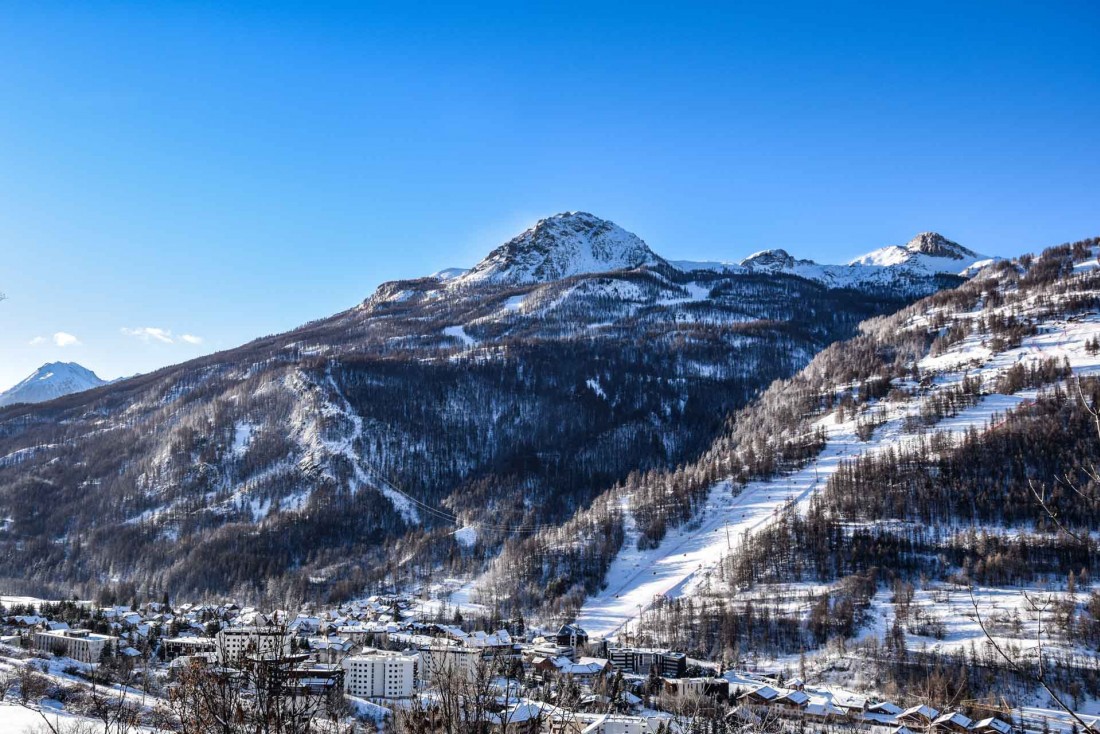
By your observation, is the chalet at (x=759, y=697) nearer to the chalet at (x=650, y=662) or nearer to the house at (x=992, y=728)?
the chalet at (x=650, y=662)

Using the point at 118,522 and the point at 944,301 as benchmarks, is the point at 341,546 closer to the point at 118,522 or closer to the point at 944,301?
the point at 118,522

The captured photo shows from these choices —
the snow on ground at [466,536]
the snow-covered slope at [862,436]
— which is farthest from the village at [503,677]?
the snow on ground at [466,536]

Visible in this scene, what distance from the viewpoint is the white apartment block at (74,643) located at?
241 ft

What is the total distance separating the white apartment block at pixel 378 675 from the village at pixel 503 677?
3.5 inches

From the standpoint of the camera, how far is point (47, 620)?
8725 cm

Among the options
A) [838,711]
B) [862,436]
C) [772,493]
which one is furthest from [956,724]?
[862,436]

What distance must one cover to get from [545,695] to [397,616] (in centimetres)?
5009

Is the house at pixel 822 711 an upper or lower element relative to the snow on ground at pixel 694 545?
lower

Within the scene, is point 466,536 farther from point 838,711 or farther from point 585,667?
point 838,711

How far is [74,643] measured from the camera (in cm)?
7494

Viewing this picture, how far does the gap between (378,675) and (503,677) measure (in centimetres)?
3364

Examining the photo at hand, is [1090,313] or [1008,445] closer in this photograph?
[1008,445]

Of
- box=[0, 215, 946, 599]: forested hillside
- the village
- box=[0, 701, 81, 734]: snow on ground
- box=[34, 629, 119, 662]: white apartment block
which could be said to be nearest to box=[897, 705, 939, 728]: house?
the village

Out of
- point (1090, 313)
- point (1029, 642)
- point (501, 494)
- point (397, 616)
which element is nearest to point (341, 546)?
point (501, 494)
